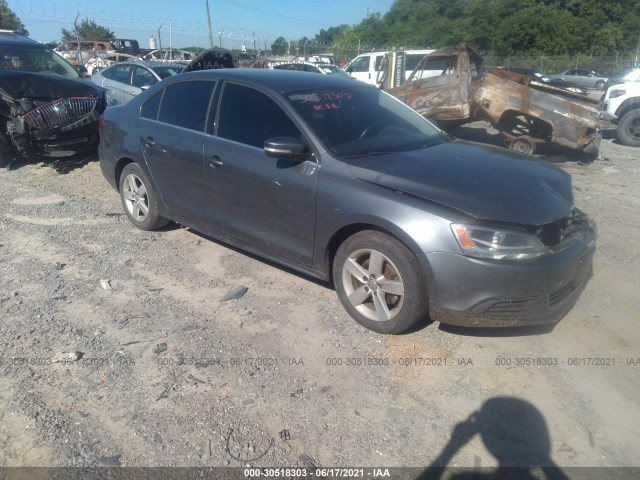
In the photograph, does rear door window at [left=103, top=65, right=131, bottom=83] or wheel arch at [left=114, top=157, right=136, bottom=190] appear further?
rear door window at [left=103, top=65, right=131, bottom=83]

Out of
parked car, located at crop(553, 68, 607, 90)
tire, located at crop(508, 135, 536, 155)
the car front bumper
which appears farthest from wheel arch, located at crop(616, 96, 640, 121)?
parked car, located at crop(553, 68, 607, 90)

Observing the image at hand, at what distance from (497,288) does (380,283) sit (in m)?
0.75

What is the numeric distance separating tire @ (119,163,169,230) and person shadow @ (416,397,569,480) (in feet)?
12.0

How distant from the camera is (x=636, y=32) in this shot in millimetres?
50156

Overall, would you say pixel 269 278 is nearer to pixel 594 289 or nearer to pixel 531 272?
pixel 531 272

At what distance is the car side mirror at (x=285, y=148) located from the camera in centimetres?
372

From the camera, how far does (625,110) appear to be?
12.0 m

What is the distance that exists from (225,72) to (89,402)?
2.98 meters

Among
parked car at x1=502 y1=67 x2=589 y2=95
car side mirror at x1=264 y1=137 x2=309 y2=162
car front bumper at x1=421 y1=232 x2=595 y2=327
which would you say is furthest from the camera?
parked car at x1=502 y1=67 x2=589 y2=95

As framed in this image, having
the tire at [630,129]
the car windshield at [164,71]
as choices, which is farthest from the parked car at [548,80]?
the car windshield at [164,71]

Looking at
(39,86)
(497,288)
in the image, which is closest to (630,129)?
(497,288)

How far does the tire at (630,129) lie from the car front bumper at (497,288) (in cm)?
1035

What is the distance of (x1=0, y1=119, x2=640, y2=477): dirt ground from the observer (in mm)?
2670

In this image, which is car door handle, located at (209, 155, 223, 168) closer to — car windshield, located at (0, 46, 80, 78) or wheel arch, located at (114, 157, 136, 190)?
wheel arch, located at (114, 157, 136, 190)
